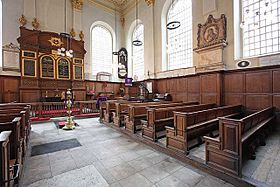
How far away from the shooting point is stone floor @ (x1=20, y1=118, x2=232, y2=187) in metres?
2.22

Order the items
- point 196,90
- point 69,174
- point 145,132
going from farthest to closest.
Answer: point 196,90 < point 145,132 < point 69,174

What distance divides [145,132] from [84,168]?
188cm

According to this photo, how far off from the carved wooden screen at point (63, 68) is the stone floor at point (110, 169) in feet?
25.2

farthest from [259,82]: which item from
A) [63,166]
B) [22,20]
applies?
[22,20]

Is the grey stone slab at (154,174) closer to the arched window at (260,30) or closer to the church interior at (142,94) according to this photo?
the church interior at (142,94)

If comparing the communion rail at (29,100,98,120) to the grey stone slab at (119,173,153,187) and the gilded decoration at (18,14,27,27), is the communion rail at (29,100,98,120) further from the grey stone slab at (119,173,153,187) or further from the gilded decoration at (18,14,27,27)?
the grey stone slab at (119,173,153,187)

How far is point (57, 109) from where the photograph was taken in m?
7.74

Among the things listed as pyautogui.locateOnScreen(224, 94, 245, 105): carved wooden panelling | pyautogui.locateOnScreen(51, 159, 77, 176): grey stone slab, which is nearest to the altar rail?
pyautogui.locateOnScreen(51, 159, 77, 176): grey stone slab

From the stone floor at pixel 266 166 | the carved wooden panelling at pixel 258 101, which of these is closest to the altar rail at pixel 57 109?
the stone floor at pixel 266 166

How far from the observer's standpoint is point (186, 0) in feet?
28.1

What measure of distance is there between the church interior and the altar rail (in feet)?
0.18

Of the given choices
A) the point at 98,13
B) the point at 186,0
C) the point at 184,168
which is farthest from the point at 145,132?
the point at 98,13

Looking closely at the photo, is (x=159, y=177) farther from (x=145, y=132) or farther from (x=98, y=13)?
(x=98, y=13)

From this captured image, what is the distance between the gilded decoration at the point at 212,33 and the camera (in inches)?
248
